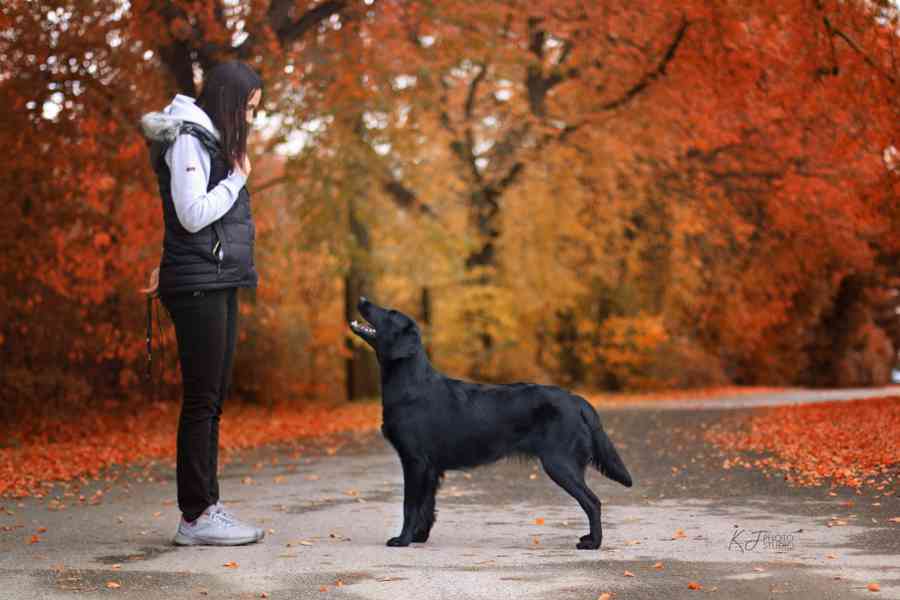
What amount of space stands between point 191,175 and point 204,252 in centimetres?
41

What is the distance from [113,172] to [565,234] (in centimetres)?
1289

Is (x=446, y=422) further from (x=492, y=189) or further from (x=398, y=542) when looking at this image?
(x=492, y=189)

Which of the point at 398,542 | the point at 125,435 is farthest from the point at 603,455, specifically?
the point at 125,435

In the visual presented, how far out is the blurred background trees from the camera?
50.8ft

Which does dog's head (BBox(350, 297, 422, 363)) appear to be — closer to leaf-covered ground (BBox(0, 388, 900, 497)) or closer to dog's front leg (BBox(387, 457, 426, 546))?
dog's front leg (BBox(387, 457, 426, 546))

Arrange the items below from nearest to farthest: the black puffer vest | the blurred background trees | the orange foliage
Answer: the black puffer vest
the orange foliage
the blurred background trees

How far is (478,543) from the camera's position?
6973mm

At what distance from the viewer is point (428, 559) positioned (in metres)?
6.39

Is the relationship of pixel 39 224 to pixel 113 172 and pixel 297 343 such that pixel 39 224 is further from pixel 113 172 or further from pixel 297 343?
pixel 297 343

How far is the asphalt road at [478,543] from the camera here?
562cm

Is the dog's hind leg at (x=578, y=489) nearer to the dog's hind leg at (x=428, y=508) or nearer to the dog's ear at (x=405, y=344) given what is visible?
the dog's hind leg at (x=428, y=508)

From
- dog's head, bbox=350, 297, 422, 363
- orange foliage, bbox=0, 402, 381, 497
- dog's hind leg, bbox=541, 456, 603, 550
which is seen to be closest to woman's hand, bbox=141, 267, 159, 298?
dog's head, bbox=350, 297, 422, 363

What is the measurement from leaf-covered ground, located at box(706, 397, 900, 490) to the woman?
483 cm

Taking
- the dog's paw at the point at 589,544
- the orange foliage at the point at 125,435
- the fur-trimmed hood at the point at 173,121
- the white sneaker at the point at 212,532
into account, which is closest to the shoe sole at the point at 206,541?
the white sneaker at the point at 212,532
